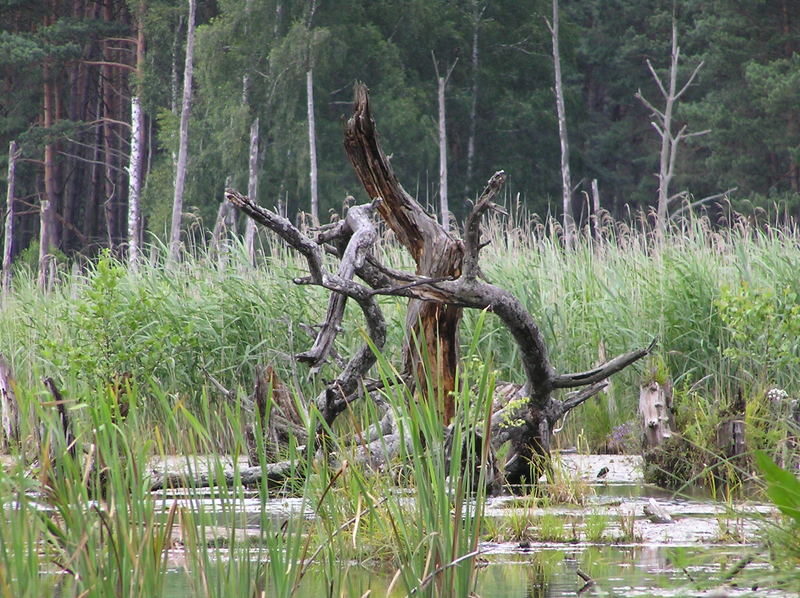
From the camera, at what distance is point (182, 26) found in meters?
29.7

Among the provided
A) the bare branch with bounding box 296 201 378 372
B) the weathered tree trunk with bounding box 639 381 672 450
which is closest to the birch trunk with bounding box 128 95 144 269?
the weathered tree trunk with bounding box 639 381 672 450

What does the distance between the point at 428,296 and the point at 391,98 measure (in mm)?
23499

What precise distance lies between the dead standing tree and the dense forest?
1817 centimetres

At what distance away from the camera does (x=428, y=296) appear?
523 cm

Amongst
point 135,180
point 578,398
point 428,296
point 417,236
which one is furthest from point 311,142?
point 428,296

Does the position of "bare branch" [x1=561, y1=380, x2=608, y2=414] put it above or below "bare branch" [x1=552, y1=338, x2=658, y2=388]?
below

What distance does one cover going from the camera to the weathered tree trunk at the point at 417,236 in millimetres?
5598

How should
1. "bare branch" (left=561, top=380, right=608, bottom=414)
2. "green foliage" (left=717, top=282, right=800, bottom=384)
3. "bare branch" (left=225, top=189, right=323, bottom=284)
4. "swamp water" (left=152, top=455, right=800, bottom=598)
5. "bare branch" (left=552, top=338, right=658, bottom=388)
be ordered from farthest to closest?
"green foliage" (left=717, top=282, right=800, bottom=384), "bare branch" (left=561, top=380, right=608, bottom=414), "bare branch" (left=552, top=338, right=658, bottom=388), "bare branch" (left=225, top=189, right=323, bottom=284), "swamp water" (left=152, top=455, right=800, bottom=598)

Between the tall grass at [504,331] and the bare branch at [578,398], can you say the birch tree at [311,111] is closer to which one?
the tall grass at [504,331]

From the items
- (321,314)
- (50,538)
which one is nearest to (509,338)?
(321,314)

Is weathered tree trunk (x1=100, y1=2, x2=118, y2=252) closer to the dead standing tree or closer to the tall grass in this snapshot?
the tall grass

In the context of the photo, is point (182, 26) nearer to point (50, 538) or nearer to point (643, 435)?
point (643, 435)

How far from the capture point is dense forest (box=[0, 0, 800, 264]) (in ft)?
89.0

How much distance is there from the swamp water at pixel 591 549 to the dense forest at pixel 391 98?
62.8ft
